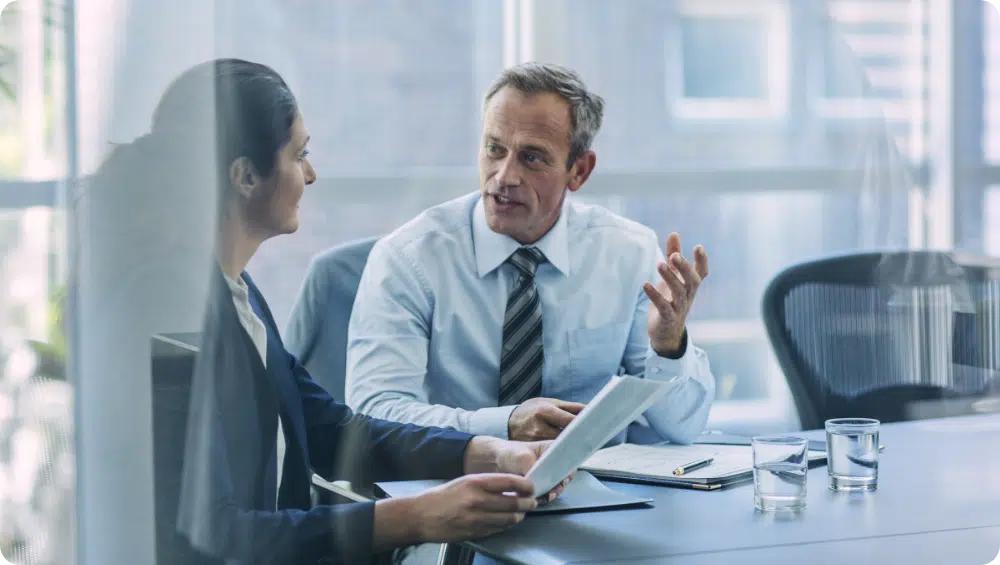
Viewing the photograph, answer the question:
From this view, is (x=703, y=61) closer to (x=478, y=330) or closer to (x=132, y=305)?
(x=478, y=330)

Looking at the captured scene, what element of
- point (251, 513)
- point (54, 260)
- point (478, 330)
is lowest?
point (251, 513)

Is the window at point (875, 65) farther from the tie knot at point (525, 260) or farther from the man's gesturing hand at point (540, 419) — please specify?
the man's gesturing hand at point (540, 419)

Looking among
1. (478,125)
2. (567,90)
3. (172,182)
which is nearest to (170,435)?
(172,182)

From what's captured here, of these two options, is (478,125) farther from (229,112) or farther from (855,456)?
(855,456)

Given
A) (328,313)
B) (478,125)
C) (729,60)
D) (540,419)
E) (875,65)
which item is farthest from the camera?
(875,65)

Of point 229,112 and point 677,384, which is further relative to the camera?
point 677,384

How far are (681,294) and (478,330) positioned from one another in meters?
0.37

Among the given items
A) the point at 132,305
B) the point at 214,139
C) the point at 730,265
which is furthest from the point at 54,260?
the point at 730,265

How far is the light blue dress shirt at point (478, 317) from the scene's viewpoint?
161 centimetres

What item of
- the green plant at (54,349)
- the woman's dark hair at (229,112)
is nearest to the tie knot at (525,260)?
the woman's dark hair at (229,112)

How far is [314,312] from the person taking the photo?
1648 millimetres

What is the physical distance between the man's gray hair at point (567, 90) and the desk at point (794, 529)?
756 millimetres

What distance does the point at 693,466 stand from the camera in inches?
49.3

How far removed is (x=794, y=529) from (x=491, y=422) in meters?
0.54
